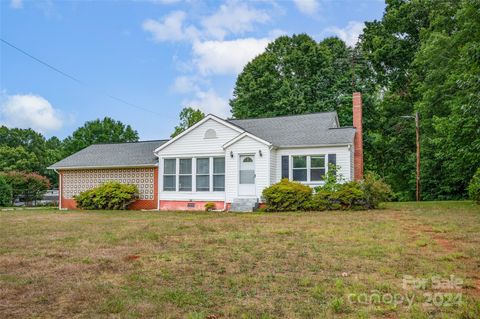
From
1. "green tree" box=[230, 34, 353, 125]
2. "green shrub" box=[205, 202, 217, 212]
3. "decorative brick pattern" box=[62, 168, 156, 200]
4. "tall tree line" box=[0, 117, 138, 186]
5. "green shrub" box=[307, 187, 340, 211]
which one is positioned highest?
"green tree" box=[230, 34, 353, 125]

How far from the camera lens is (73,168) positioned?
22.2 metres

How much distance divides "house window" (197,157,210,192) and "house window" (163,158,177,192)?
142 centimetres

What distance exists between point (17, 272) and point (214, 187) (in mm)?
13335

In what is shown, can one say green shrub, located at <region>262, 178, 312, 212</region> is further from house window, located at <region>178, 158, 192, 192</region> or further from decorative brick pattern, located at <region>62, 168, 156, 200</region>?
decorative brick pattern, located at <region>62, 168, 156, 200</region>

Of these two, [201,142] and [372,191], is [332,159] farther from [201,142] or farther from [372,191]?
[201,142]

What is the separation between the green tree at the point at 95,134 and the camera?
46375 millimetres

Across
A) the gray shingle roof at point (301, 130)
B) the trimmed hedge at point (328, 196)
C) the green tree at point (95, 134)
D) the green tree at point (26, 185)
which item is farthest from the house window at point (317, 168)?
the green tree at point (95, 134)

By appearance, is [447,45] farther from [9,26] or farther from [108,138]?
[108,138]

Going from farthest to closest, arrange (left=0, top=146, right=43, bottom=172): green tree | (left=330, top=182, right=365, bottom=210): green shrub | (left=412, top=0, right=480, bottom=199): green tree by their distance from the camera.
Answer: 1. (left=0, top=146, right=43, bottom=172): green tree
2. (left=412, top=0, right=480, bottom=199): green tree
3. (left=330, top=182, right=365, bottom=210): green shrub

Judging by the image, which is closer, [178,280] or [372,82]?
[178,280]

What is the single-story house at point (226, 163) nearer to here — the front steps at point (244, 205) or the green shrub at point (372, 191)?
the front steps at point (244, 205)

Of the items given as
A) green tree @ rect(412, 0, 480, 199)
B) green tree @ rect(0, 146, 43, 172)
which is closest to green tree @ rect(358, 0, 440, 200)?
green tree @ rect(412, 0, 480, 199)

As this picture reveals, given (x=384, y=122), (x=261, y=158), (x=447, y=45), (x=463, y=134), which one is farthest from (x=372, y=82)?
(x=261, y=158)

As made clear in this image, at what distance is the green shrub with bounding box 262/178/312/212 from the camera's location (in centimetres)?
1614
